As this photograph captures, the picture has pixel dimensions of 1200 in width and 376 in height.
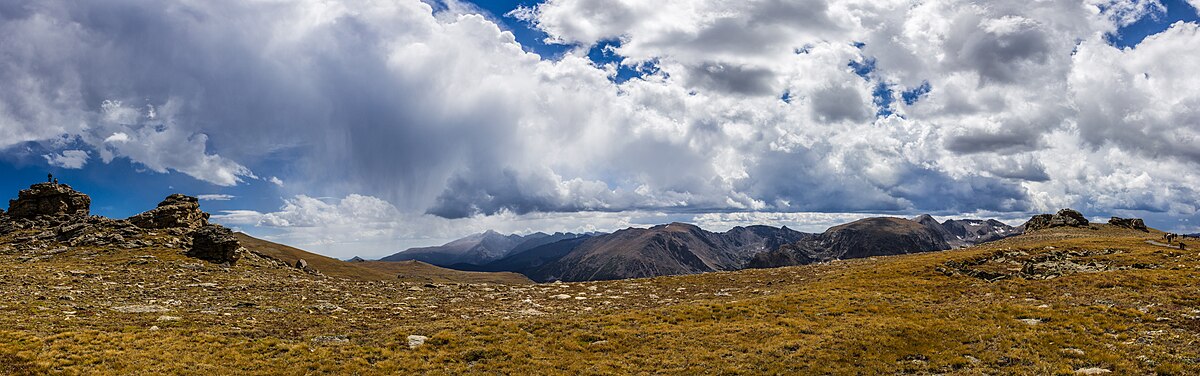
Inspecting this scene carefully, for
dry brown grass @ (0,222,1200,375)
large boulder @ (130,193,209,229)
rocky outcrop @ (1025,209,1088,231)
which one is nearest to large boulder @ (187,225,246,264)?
dry brown grass @ (0,222,1200,375)

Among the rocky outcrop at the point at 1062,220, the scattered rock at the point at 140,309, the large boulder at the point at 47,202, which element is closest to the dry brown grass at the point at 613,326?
the scattered rock at the point at 140,309

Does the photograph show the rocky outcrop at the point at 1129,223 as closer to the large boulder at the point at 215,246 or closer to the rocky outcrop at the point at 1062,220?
the rocky outcrop at the point at 1062,220

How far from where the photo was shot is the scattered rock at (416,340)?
29.8 m

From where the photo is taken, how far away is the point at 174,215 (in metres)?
78.1

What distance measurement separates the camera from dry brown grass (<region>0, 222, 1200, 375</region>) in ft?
83.1

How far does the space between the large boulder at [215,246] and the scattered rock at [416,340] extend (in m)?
47.5

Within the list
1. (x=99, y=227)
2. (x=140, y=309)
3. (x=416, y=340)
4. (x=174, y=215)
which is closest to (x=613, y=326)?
(x=416, y=340)

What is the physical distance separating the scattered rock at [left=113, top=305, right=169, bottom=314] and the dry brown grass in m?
1.01

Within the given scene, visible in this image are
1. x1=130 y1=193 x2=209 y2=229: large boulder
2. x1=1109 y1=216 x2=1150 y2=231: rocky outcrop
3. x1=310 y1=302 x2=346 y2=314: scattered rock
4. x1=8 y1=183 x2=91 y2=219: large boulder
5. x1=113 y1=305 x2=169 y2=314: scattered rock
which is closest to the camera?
x1=113 y1=305 x2=169 y2=314: scattered rock

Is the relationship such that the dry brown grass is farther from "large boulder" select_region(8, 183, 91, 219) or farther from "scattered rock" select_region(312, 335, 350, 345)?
"large boulder" select_region(8, 183, 91, 219)

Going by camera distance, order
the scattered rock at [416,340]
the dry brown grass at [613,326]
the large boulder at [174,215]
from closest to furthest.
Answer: the dry brown grass at [613,326] < the scattered rock at [416,340] < the large boulder at [174,215]

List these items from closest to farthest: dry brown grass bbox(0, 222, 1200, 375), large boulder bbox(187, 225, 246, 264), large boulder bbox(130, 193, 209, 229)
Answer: dry brown grass bbox(0, 222, 1200, 375) → large boulder bbox(187, 225, 246, 264) → large boulder bbox(130, 193, 209, 229)

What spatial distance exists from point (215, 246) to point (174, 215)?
965 inches

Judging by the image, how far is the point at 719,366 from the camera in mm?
26734
